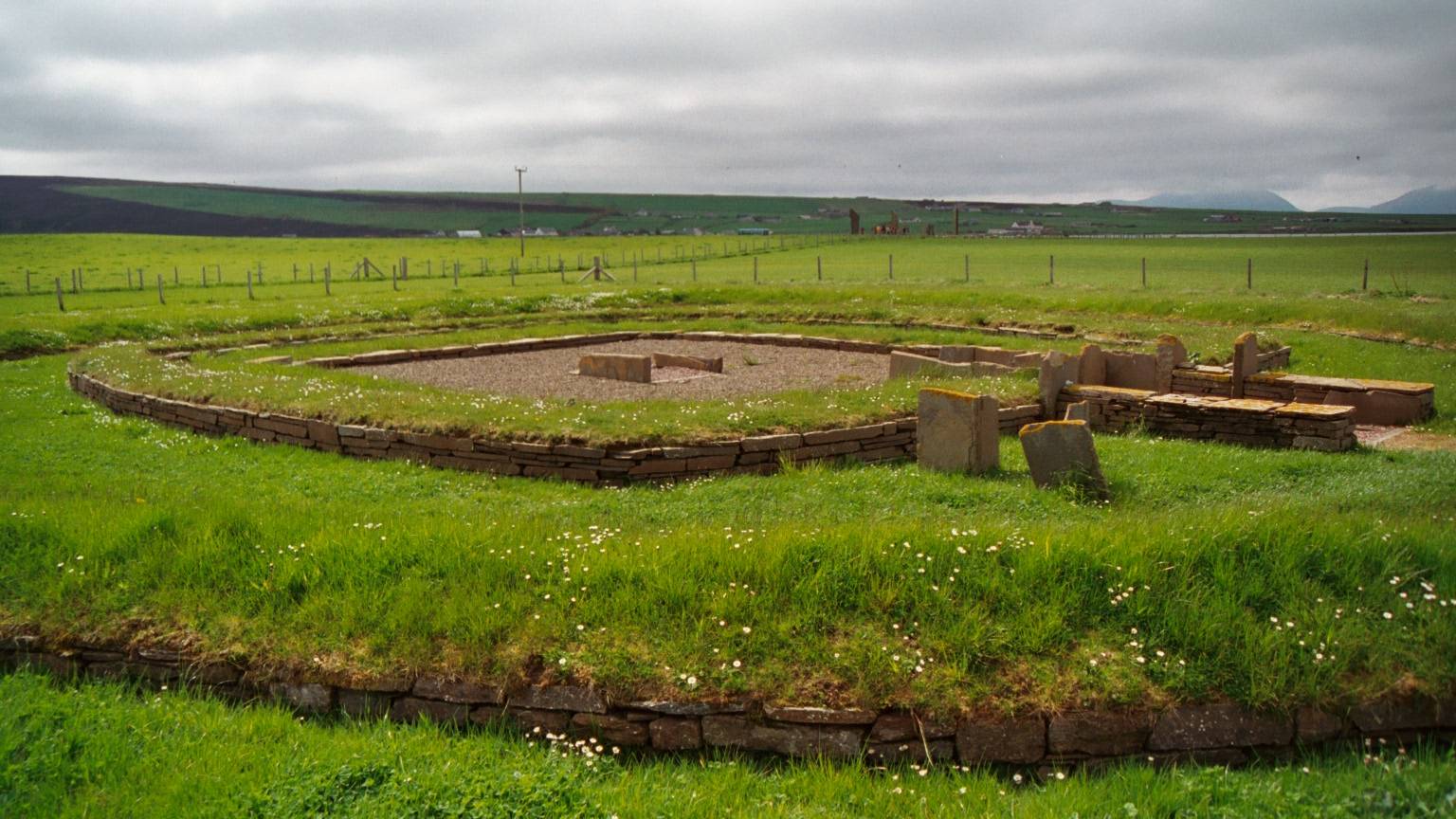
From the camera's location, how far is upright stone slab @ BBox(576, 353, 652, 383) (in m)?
16.5

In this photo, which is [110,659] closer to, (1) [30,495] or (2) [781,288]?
(1) [30,495]

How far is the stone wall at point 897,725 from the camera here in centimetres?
449

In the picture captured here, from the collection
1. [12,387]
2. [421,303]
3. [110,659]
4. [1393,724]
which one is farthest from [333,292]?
[1393,724]

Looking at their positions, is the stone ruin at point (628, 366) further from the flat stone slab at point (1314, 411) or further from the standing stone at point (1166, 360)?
the flat stone slab at point (1314, 411)

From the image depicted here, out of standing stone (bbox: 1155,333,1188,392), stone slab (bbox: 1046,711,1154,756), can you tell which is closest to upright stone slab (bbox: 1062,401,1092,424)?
standing stone (bbox: 1155,333,1188,392)

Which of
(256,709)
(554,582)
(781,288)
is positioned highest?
(781,288)

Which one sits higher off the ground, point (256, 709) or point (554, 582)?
point (554, 582)

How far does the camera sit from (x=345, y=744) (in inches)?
180

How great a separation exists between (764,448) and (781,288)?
21.0 metres

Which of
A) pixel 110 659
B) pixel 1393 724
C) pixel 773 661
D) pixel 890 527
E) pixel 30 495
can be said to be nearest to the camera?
pixel 1393 724

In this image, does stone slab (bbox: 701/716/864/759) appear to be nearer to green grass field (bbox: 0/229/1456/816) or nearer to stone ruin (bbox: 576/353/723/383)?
green grass field (bbox: 0/229/1456/816)

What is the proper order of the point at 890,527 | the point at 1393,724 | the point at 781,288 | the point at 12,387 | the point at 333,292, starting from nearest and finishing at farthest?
the point at 1393,724
the point at 890,527
the point at 12,387
the point at 781,288
the point at 333,292

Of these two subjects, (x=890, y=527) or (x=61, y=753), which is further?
(x=890, y=527)

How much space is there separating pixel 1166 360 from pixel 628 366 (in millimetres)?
8467
